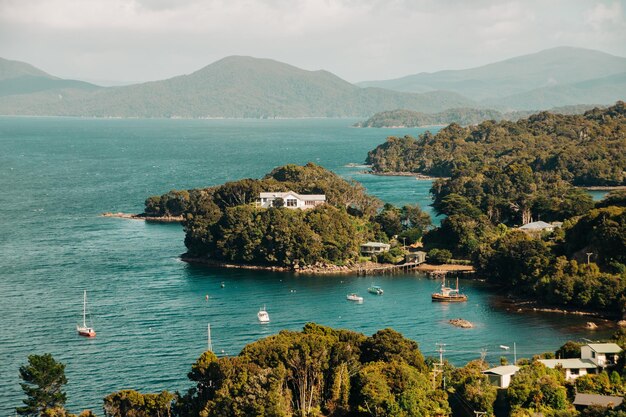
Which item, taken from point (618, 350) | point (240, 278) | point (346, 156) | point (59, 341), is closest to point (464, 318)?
point (618, 350)

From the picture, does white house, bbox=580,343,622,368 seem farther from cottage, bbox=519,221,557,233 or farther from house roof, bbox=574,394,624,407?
cottage, bbox=519,221,557,233

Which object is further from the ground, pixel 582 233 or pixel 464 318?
pixel 582 233

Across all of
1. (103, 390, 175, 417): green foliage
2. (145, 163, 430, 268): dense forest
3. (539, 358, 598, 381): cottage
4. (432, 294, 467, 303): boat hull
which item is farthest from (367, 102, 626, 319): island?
(103, 390, 175, 417): green foliage

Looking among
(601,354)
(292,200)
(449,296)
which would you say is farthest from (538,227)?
(601,354)

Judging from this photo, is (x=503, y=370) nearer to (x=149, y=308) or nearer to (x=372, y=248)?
(x=149, y=308)

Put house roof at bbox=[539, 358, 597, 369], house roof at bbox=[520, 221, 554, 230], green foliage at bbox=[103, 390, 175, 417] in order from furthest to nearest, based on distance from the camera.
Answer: house roof at bbox=[520, 221, 554, 230] < house roof at bbox=[539, 358, 597, 369] < green foliage at bbox=[103, 390, 175, 417]

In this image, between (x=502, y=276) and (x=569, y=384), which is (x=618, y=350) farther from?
(x=502, y=276)

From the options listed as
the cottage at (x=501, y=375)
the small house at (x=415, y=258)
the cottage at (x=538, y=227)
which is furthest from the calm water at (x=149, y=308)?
the cottage at (x=538, y=227)
